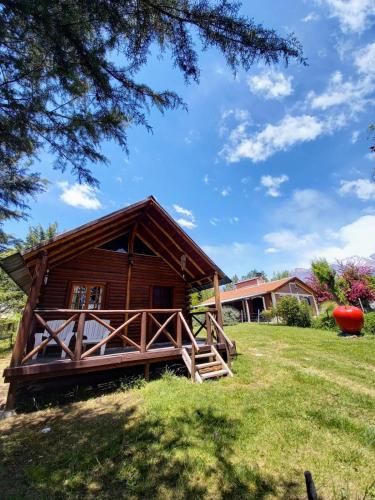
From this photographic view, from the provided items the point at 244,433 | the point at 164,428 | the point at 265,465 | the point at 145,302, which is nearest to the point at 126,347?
the point at 145,302

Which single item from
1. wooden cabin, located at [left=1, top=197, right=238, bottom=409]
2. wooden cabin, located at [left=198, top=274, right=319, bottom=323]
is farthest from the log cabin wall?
wooden cabin, located at [left=198, top=274, right=319, bottom=323]

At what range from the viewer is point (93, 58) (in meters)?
3.44

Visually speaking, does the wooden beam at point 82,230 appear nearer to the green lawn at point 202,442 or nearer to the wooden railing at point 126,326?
the wooden railing at point 126,326

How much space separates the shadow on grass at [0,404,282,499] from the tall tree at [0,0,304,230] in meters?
4.67

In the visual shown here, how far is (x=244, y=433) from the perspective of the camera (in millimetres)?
4125

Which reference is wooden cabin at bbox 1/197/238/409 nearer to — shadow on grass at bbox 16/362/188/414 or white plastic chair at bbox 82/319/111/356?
white plastic chair at bbox 82/319/111/356

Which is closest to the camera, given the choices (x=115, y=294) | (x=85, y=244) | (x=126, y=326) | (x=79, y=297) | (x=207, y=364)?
(x=207, y=364)

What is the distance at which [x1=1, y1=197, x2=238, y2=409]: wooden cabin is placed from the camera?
6043 millimetres

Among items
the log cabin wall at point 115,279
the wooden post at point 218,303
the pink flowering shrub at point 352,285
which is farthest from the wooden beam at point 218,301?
the pink flowering shrub at point 352,285

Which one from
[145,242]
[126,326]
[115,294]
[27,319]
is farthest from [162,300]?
[27,319]

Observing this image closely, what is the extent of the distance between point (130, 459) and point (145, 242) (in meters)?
7.55

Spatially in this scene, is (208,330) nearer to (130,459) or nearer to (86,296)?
(86,296)

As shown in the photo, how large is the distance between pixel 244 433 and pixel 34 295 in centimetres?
535

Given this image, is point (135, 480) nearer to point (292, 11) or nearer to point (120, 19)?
point (120, 19)
